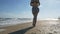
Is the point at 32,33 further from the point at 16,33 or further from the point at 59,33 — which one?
the point at 59,33

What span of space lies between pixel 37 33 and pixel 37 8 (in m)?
2.02

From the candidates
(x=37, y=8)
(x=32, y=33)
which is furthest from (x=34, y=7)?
(x=32, y=33)

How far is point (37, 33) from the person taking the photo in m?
7.91

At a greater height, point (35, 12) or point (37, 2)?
point (37, 2)

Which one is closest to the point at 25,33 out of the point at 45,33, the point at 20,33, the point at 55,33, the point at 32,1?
the point at 20,33

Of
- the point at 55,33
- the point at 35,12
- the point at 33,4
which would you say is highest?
the point at 33,4

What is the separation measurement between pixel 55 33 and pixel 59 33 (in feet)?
0.79

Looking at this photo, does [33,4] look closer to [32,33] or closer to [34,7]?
[34,7]

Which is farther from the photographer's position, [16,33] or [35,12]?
[35,12]

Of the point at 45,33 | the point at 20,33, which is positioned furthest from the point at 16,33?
the point at 45,33

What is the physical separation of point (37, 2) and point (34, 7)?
0.41m

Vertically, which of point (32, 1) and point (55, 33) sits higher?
point (32, 1)

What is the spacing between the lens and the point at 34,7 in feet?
29.8

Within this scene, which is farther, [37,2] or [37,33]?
[37,2]
